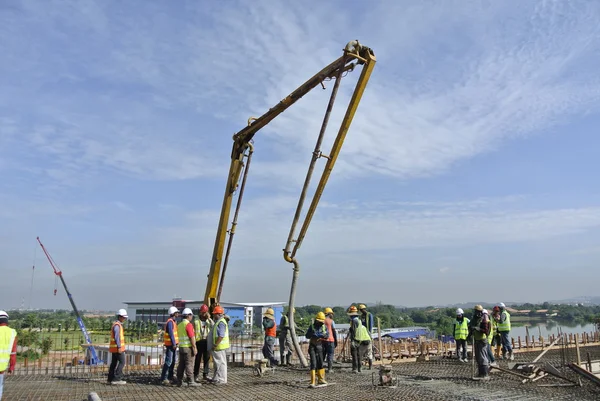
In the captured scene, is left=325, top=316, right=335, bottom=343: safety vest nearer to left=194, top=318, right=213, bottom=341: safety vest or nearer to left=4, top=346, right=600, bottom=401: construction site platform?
left=4, top=346, right=600, bottom=401: construction site platform

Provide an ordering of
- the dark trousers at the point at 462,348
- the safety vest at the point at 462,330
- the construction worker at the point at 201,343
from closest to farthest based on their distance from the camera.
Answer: the construction worker at the point at 201,343 < the safety vest at the point at 462,330 < the dark trousers at the point at 462,348

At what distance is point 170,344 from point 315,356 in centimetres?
301

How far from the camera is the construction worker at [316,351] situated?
9438 mm

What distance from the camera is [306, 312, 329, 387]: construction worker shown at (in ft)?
31.0

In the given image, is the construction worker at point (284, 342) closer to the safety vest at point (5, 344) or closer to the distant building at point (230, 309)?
the safety vest at point (5, 344)

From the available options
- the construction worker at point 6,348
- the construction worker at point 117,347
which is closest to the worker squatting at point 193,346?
the construction worker at point 117,347

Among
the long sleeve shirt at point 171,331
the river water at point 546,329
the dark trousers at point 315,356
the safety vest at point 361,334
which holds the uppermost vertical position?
the long sleeve shirt at point 171,331

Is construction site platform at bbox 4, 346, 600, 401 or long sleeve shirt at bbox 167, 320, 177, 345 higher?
long sleeve shirt at bbox 167, 320, 177, 345

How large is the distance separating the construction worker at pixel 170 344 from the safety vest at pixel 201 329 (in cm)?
61

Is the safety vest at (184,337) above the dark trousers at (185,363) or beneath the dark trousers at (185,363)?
above

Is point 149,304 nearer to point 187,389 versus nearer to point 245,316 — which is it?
point 245,316

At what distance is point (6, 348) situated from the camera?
6.69 m

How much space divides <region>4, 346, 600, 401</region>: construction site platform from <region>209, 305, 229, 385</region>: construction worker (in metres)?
0.25

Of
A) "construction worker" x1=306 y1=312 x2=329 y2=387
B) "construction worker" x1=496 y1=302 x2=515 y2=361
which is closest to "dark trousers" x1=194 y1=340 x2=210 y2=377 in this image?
"construction worker" x1=306 y1=312 x2=329 y2=387
